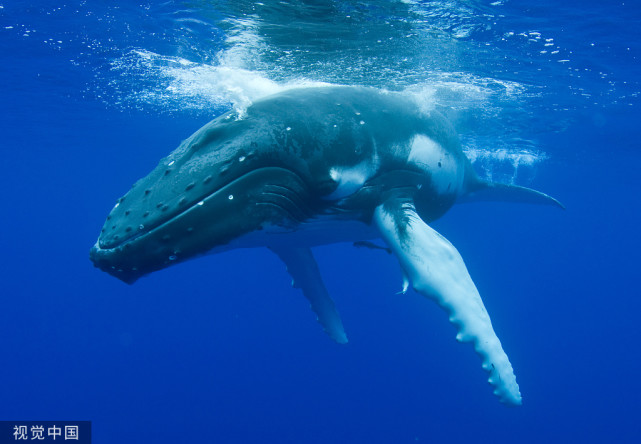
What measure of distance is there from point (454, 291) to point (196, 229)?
2.66m

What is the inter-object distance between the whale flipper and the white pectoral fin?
9.92 ft

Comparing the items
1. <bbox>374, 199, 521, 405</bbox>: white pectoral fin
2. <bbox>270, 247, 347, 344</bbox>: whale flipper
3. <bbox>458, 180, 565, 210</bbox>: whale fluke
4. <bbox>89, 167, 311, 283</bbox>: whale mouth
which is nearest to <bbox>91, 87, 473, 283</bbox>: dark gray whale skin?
<bbox>89, 167, 311, 283</bbox>: whale mouth

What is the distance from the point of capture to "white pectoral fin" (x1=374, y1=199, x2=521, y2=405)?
15.3ft

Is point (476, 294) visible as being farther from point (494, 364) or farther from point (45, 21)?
point (45, 21)

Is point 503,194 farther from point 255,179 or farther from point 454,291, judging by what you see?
point 255,179

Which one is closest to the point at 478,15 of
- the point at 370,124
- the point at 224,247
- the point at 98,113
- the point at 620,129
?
the point at 370,124

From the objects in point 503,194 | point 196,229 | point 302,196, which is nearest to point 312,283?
point 302,196

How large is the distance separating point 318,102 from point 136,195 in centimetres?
241

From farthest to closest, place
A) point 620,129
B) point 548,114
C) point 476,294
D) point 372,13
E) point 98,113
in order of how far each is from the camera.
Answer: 1. point 98,113
2. point 620,129
3. point 548,114
4. point 372,13
5. point 476,294

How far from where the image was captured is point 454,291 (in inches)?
188

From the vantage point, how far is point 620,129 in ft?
79.6

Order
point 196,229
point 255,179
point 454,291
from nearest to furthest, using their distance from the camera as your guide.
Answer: point 196,229
point 255,179
point 454,291

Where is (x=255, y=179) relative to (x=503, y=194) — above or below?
below

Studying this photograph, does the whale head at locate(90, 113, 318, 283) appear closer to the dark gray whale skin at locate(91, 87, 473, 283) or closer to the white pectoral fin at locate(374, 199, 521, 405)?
the dark gray whale skin at locate(91, 87, 473, 283)
